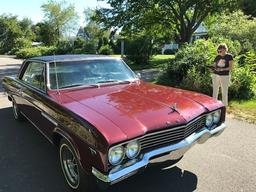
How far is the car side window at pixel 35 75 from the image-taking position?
4957 mm

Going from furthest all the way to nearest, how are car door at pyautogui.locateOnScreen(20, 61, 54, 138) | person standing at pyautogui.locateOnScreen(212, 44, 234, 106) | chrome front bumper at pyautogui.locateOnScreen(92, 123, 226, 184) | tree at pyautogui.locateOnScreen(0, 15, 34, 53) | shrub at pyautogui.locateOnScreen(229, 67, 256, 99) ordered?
tree at pyautogui.locateOnScreen(0, 15, 34, 53) < shrub at pyautogui.locateOnScreen(229, 67, 256, 99) < person standing at pyautogui.locateOnScreen(212, 44, 234, 106) < car door at pyautogui.locateOnScreen(20, 61, 54, 138) < chrome front bumper at pyautogui.locateOnScreen(92, 123, 226, 184)

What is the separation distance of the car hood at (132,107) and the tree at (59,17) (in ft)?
138

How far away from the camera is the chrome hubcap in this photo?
3.81 m

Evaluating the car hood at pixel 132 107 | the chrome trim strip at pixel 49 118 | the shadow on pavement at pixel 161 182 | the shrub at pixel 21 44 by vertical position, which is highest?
the shrub at pixel 21 44

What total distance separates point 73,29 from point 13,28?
11.6m

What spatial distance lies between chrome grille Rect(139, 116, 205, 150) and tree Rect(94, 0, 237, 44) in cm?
1970

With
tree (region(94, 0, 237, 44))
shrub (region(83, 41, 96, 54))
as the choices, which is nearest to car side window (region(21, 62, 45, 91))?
tree (region(94, 0, 237, 44))

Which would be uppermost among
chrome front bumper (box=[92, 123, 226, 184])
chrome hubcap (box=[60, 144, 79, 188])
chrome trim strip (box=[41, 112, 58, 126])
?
chrome trim strip (box=[41, 112, 58, 126])

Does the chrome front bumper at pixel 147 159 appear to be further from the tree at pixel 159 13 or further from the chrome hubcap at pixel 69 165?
the tree at pixel 159 13

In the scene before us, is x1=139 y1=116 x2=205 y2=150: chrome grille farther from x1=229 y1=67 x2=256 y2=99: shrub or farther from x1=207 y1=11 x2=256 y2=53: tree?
x1=207 y1=11 x2=256 y2=53: tree

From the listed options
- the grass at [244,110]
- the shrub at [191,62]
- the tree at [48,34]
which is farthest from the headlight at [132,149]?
the tree at [48,34]

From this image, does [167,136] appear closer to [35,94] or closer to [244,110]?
[35,94]

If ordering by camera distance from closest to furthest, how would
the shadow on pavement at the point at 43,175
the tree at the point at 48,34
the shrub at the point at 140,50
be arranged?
the shadow on pavement at the point at 43,175
the shrub at the point at 140,50
the tree at the point at 48,34

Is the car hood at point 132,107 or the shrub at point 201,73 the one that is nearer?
the car hood at point 132,107
